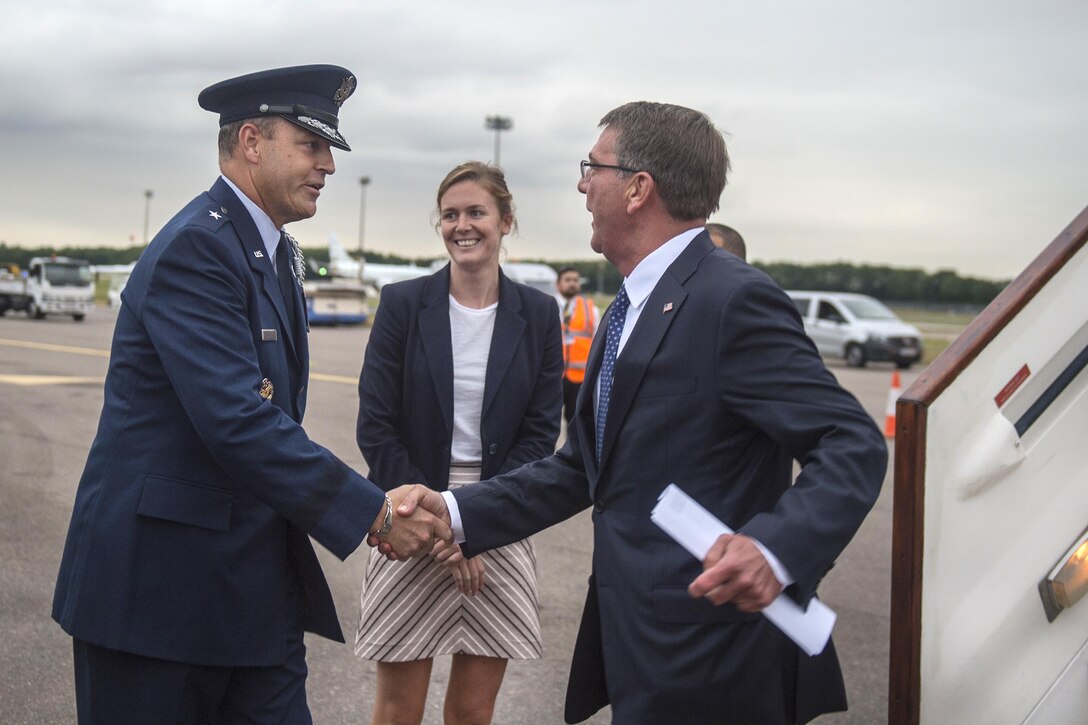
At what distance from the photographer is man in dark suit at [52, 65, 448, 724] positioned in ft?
7.98

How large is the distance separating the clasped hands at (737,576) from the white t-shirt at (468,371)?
63.5 inches

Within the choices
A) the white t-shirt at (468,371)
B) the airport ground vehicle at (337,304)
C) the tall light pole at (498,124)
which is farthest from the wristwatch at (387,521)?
the tall light pole at (498,124)

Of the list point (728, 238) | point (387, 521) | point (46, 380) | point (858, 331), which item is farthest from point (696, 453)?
point (858, 331)

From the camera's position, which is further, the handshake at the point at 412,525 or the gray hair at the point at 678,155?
the handshake at the point at 412,525

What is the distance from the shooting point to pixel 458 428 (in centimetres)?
357

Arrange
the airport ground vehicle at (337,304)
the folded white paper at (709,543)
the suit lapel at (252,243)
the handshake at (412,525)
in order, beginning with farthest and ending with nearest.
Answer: the airport ground vehicle at (337,304)
the handshake at (412,525)
the suit lapel at (252,243)
the folded white paper at (709,543)

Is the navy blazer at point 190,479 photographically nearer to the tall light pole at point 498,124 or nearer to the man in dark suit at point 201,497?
the man in dark suit at point 201,497

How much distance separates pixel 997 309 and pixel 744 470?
61cm

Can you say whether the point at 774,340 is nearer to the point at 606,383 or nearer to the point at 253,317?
the point at 606,383

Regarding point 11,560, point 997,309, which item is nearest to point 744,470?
point 997,309

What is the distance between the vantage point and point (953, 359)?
7.14 feet

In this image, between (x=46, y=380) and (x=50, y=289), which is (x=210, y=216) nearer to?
(x=46, y=380)

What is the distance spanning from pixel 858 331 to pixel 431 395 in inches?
896

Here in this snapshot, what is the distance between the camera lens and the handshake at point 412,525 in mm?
2906
